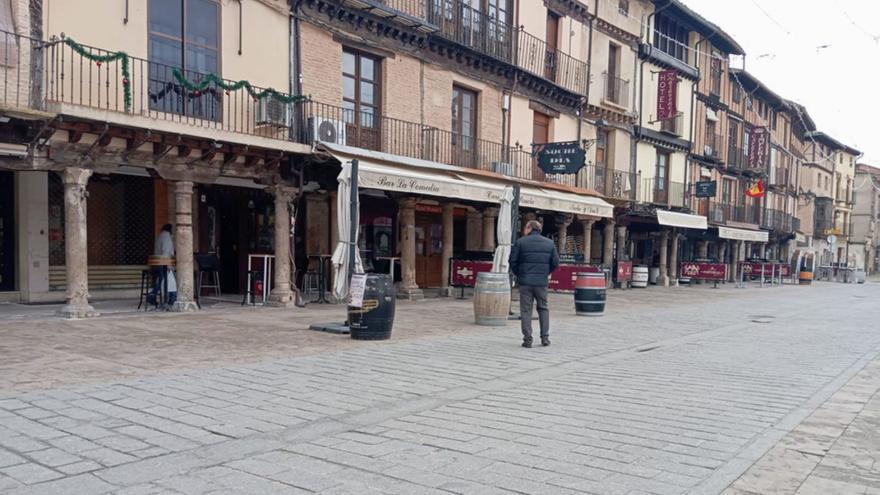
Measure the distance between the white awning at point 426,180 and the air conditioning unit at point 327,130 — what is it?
37 centimetres

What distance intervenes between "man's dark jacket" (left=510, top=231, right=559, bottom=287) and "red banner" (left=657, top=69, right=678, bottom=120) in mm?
19945

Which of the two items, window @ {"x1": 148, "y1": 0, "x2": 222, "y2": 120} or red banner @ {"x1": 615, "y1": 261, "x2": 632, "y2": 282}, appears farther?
red banner @ {"x1": 615, "y1": 261, "x2": 632, "y2": 282}

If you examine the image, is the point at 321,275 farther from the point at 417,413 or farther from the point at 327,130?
the point at 417,413

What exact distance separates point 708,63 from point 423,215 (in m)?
19.9

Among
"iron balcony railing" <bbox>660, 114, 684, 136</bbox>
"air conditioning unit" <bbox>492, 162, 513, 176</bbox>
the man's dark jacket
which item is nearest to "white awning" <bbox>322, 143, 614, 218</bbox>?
"air conditioning unit" <bbox>492, 162, 513, 176</bbox>

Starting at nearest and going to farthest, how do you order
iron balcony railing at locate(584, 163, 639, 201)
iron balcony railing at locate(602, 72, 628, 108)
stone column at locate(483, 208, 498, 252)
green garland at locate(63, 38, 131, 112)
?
green garland at locate(63, 38, 131, 112)
stone column at locate(483, 208, 498, 252)
iron balcony railing at locate(584, 163, 639, 201)
iron balcony railing at locate(602, 72, 628, 108)

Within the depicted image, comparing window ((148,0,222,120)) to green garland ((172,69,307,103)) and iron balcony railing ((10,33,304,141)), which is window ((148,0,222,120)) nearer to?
iron balcony railing ((10,33,304,141))

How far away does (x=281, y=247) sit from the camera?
44.2 feet

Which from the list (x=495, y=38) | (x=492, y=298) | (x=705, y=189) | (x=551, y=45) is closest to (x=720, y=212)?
(x=705, y=189)

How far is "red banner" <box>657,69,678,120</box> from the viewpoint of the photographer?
2666 cm

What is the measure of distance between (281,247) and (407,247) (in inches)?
144

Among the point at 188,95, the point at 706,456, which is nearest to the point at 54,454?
the point at 706,456

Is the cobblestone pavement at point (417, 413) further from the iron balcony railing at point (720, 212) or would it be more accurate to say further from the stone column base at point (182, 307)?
the iron balcony railing at point (720, 212)

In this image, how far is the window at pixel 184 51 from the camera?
1130 centimetres
